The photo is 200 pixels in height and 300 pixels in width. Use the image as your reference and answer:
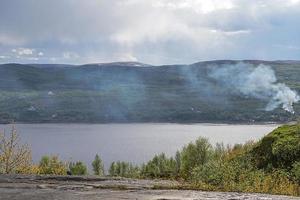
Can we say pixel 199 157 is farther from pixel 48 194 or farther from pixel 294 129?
pixel 48 194

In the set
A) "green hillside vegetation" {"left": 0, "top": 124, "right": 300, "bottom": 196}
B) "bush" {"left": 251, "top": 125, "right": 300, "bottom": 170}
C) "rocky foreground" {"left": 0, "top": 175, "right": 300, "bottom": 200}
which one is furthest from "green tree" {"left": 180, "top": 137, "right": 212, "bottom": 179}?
"rocky foreground" {"left": 0, "top": 175, "right": 300, "bottom": 200}

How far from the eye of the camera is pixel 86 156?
4277 inches

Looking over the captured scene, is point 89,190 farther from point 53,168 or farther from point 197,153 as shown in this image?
point 53,168

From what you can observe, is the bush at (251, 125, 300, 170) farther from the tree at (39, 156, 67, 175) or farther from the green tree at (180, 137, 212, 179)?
the tree at (39, 156, 67, 175)

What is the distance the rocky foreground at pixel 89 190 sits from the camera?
579 inches

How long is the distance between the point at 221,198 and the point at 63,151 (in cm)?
10704

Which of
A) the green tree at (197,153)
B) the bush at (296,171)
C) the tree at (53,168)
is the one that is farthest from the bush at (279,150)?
the tree at (53,168)

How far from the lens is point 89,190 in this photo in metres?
16.5

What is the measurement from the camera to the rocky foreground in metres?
14.7

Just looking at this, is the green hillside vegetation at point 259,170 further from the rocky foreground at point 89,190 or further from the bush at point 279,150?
the rocky foreground at point 89,190

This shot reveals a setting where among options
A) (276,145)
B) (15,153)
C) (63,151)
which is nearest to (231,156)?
(276,145)

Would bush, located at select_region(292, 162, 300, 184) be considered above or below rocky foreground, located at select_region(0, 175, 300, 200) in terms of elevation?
above

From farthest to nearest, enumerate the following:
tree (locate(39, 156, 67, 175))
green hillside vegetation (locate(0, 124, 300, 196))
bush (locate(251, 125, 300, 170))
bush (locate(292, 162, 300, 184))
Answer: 1. tree (locate(39, 156, 67, 175))
2. bush (locate(251, 125, 300, 170))
3. bush (locate(292, 162, 300, 184))
4. green hillside vegetation (locate(0, 124, 300, 196))

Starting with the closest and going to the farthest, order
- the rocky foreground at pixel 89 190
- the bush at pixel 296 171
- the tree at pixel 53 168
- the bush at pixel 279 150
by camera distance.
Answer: the rocky foreground at pixel 89 190, the bush at pixel 296 171, the bush at pixel 279 150, the tree at pixel 53 168
